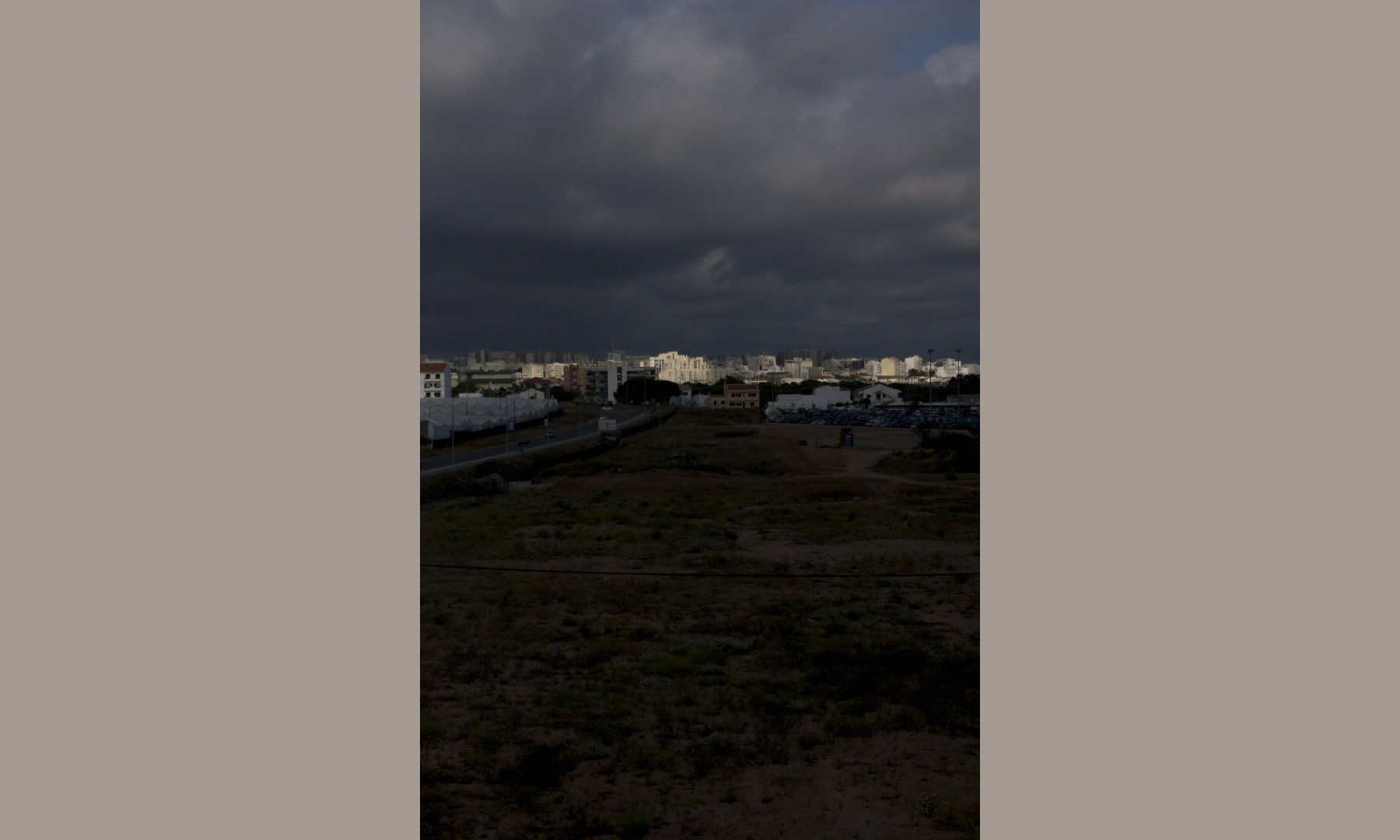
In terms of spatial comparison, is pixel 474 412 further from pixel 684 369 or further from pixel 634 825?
pixel 684 369

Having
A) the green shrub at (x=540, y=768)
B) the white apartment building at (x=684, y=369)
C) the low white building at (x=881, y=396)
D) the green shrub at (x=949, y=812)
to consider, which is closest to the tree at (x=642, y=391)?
the low white building at (x=881, y=396)

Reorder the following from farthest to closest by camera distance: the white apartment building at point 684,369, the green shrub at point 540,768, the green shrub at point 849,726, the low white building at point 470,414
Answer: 1. the white apartment building at point 684,369
2. the low white building at point 470,414
3. the green shrub at point 849,726
4. the green shrub at point 540,768

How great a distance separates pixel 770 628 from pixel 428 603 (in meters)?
3.07

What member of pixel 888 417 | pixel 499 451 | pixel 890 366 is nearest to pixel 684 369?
pixel 890 366

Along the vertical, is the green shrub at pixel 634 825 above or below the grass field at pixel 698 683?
above

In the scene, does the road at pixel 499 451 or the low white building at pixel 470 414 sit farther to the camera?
the low white building at pixel 470 414

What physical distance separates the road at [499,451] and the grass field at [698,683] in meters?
4.86

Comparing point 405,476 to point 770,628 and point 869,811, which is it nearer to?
point 869,811

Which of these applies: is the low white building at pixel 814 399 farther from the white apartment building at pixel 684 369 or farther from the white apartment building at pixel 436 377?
the white apartment building at pixel 436 377

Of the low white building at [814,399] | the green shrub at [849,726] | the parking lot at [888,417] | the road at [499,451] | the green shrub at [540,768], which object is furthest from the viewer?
the low white building at [814,399]

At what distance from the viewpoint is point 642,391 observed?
50094 millimetres

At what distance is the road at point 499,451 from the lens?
15.5 metres

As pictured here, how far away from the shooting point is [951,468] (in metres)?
18.7

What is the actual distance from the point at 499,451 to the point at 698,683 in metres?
15.4
